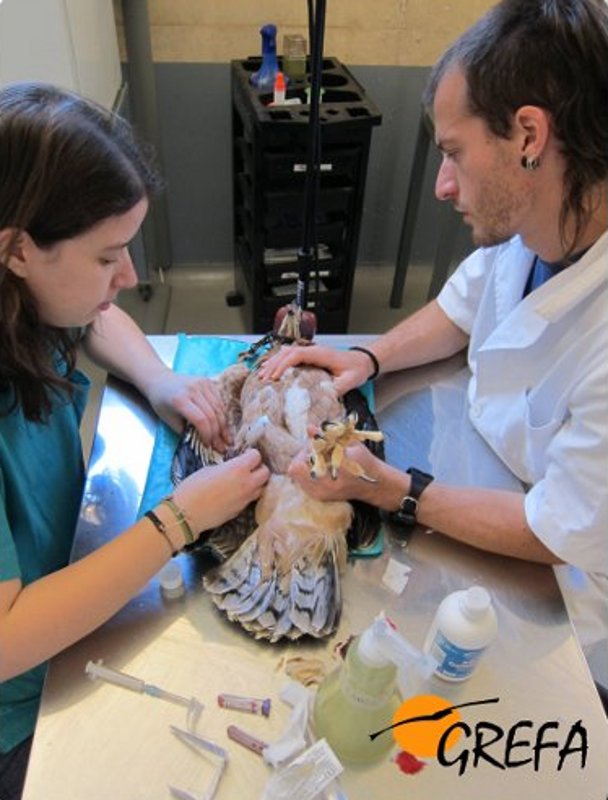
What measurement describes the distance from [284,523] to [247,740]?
0.95 feet

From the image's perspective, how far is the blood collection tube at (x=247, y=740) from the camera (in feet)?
2.51

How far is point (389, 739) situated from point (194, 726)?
0.77 ft

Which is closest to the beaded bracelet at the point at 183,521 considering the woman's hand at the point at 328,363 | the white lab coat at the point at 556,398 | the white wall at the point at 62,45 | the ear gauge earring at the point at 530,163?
the woman's hand at the point at 328,363


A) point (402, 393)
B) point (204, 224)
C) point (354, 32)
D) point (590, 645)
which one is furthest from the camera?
point (204, 224)

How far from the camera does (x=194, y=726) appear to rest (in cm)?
78

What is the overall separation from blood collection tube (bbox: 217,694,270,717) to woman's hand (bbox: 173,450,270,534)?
0.22m

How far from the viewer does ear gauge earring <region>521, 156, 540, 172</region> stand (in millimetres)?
950

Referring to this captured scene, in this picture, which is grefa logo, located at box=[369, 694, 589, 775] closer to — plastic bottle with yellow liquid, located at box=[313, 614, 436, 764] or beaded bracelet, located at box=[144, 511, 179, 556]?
plastic bottle with yellow liquid, located at box=[313, 614, 436, 764]

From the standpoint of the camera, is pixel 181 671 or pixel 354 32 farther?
pixel 354 32

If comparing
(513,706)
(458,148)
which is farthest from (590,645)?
(458,148)

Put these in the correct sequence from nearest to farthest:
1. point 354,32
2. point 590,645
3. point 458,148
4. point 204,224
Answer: point 458,148
point 590,645
point 354,32
point 204,224

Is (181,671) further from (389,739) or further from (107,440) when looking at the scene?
(107,440)

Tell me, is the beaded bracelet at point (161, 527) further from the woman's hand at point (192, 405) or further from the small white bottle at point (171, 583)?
the woman's hand at point (192, 405)

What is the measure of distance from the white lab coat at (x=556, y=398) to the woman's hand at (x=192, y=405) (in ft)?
1.61
